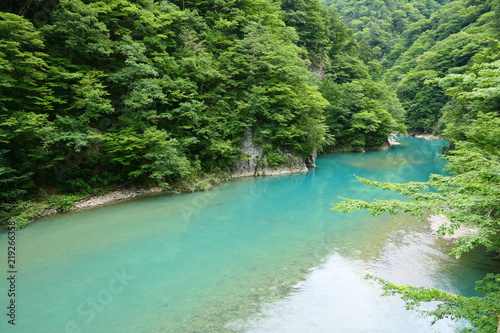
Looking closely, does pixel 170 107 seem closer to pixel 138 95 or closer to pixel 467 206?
pixel 138 95

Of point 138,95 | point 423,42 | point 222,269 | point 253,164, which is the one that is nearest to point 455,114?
point 253,164

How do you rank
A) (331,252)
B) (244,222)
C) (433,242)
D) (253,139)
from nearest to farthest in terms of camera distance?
(331,252)
(433,242)
(244,222)
(253,139)

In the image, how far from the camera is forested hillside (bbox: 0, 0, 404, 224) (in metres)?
10.3

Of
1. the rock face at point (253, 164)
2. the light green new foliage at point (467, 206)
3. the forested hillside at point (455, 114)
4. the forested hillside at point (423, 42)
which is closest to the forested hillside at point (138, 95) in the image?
the rock face at point (253, 164)

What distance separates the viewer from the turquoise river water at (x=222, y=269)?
546 cm

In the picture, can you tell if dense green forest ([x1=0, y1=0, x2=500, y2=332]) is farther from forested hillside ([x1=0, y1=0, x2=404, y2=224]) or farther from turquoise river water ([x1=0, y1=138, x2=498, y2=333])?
turquoise river water ([x1=0, y1=138, x2=498, y2=333])

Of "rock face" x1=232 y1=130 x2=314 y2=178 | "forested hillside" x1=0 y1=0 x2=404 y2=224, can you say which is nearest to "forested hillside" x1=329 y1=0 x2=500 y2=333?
"rock face" x1=232 y1=130 x2=314 y2=178

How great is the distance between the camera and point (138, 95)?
13.0 m

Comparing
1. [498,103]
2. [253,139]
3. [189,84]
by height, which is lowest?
[253,139]

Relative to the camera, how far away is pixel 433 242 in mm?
9219

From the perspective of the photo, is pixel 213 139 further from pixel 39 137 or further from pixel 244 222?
pixel 39 137

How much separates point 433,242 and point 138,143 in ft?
40.6

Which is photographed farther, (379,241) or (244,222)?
(244,222)

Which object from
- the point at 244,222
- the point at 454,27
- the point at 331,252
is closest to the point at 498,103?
the point at 331,252
